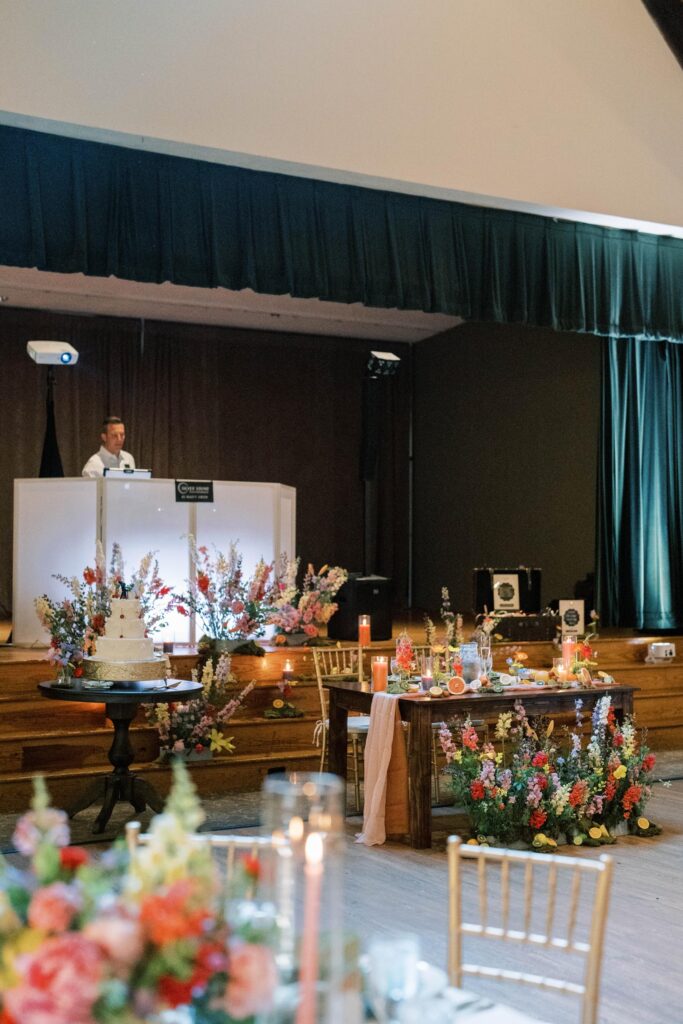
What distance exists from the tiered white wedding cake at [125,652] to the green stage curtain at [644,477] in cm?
530

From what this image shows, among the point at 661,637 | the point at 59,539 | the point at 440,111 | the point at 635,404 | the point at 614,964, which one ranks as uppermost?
the point at 440,111

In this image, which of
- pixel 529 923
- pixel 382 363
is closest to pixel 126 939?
pixel 529 923

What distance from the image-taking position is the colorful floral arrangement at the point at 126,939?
47.7 inches

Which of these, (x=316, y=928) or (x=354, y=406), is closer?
(x=316, y=928)

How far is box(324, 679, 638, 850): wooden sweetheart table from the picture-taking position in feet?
18.8

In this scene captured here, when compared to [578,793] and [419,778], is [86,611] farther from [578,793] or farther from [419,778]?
[578,793]

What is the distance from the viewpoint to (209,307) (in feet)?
42.9

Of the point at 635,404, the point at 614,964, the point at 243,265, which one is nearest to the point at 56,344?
the point at 243,265

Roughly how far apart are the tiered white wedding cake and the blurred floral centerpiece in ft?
5.13

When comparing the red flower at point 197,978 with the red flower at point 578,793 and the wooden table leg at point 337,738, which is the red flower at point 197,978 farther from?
the wooden table leg at point 337,738

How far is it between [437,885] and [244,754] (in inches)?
88.5

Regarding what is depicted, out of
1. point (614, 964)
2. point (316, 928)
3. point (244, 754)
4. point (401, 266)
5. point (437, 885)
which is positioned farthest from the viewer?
point (401, 266)

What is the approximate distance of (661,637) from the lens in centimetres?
941

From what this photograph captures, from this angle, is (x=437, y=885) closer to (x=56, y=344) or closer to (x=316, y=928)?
(x=316, y=928)
